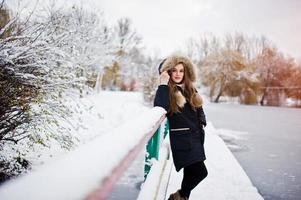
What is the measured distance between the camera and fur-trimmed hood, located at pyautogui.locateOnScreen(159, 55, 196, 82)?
247 cm

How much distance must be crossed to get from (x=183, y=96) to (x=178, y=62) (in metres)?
0.35

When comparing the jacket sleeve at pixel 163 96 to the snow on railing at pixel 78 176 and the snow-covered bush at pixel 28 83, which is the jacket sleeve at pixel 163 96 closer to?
the snow on railing at pixel 78 176

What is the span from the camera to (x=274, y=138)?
7.82 meters

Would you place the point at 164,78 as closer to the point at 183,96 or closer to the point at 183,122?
the point at 183,96

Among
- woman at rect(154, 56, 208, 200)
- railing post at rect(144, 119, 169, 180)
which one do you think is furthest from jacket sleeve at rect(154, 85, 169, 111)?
railing post at rect(144, 119, 169, 180)

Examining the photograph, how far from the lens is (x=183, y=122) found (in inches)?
89.7

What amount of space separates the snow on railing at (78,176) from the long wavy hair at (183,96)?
140 cm

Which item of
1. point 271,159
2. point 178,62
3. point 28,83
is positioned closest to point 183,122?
point 178,62

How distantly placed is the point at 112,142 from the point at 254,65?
1338 inches

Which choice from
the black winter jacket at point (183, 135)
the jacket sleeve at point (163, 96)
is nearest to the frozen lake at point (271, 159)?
the black winter jacket at point (183, 135)

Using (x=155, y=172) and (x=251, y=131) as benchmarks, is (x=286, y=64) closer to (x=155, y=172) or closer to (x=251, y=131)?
(x=251, y=131)

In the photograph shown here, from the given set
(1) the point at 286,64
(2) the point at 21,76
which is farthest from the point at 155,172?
(1) the point at 286,64

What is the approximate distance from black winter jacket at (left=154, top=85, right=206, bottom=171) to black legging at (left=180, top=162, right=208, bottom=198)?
0.31ft

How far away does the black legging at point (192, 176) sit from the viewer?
91.0 inches
